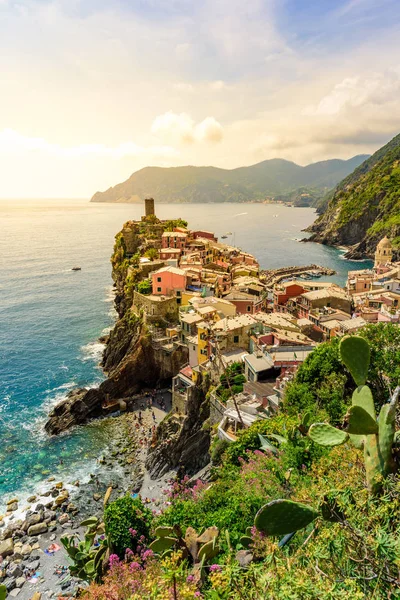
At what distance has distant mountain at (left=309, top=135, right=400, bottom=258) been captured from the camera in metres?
105

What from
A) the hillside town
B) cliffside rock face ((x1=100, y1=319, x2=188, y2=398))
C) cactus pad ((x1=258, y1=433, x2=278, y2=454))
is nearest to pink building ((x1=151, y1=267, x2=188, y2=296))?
the hillside town

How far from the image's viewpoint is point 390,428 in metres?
6.76

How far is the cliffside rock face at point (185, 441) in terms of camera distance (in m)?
24.4

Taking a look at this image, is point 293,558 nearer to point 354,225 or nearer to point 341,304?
point 341,304

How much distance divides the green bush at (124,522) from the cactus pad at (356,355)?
10.4 m

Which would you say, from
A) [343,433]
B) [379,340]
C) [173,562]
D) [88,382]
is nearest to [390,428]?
[343,433]

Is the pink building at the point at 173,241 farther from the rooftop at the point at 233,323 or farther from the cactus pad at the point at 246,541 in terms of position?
the cactus pad at the point at 246,541

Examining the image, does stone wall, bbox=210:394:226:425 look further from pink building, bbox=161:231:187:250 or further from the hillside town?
pink building, bbox=161:231:187:250

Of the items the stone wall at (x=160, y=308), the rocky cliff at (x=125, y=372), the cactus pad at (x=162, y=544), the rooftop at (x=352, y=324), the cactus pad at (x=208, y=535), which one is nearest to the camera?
the cactus pad at (x=162, y=544)

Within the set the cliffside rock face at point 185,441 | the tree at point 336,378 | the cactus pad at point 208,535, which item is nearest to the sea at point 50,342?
the cliffside rock face at point 185,441

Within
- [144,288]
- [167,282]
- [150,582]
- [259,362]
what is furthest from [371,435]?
[144,288]

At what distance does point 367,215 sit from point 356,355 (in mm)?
125073

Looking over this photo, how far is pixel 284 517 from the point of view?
6160mm

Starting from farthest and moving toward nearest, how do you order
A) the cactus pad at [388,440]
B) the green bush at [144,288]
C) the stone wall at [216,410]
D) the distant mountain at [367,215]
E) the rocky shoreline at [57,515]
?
the distant mountain at [367,215]
the green bush at [144,288]
the stone wall at [216,410]
the rocky shoreline at [57,515]
the cactus pad at [388,440]
